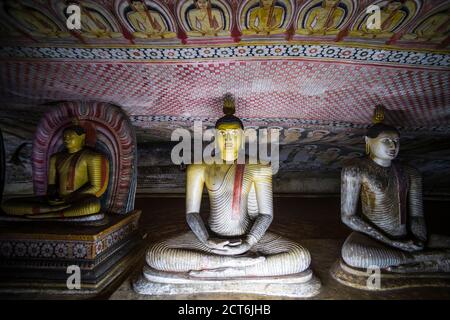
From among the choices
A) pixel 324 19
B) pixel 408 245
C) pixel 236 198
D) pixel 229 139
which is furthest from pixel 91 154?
pixel 408 245

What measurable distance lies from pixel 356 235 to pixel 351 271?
41 cm

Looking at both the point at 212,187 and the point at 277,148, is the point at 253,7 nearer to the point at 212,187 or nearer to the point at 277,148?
the point at 212,187

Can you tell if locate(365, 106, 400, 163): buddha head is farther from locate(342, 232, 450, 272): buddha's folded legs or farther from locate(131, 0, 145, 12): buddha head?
locate(131, 0, 145, 12): buddha head

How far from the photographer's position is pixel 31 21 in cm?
204

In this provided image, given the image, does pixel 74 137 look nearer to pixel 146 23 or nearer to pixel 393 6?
pixel 146 23

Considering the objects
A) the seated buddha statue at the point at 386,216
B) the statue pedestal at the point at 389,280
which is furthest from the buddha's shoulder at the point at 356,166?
the statue pedestal at the point at 389,280

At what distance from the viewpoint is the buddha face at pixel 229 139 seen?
8.68ft

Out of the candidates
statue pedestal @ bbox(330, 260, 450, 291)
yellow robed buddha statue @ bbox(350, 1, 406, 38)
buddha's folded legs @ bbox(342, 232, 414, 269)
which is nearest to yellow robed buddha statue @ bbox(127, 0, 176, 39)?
yellow robed buddha statue @ bbox(350, 1, 406, 38)

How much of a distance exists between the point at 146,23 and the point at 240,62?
93 cm

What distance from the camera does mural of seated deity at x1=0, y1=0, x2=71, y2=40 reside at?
191 centimetres

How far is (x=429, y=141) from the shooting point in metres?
4.20

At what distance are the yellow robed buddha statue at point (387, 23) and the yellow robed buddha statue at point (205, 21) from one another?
3.78 feet

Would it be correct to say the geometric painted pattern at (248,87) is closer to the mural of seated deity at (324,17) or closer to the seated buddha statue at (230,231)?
the mural of seated deity at (324,17)

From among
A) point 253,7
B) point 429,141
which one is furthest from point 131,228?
point 429,141
